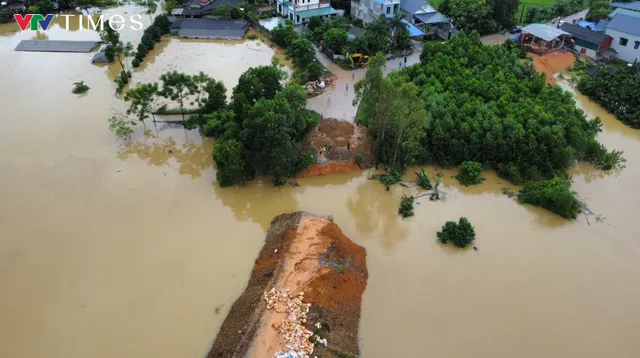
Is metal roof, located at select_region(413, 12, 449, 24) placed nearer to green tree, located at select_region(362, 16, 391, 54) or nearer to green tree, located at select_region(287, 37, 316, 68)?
green tree, located at select_region(362, 16, 391, 54)

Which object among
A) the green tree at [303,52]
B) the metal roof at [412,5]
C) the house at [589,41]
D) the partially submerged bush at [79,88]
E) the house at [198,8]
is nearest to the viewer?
the partially submerged bush at [79,88]

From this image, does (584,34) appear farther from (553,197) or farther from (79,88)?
(79,88)

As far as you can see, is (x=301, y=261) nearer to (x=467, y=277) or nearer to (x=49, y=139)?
(x=467, y=277)

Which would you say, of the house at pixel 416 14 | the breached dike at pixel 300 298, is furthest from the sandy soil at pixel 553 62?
the breached dike at pixel 300 298

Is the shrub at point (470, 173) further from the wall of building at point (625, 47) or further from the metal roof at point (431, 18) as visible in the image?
the wall of building at point (625, 47)

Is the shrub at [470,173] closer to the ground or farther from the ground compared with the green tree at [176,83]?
closer to the ground
